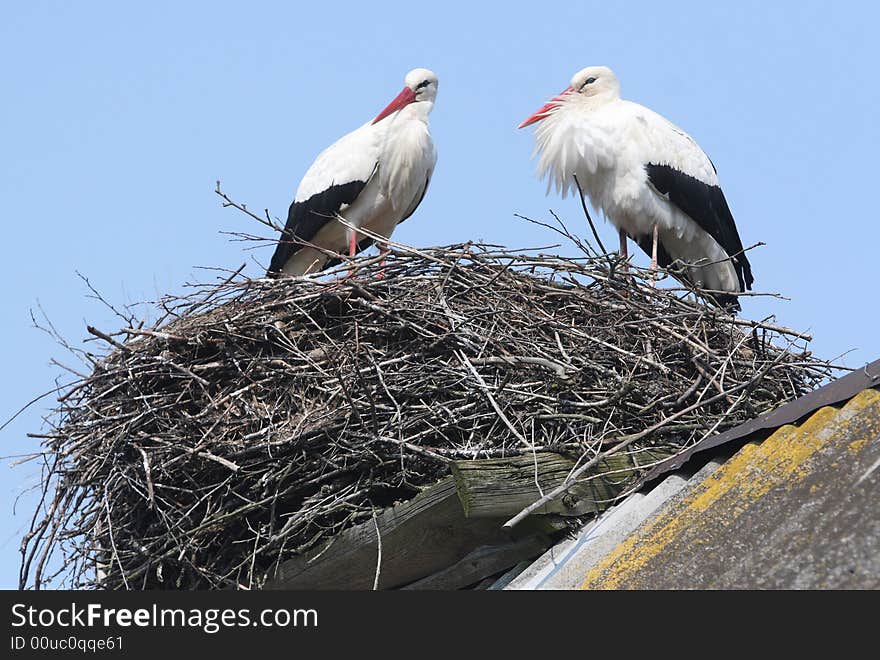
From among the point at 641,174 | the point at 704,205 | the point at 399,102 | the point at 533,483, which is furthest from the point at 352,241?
the point at 533,483

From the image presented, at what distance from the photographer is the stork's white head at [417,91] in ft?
21.9

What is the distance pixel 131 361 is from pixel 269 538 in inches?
35.7

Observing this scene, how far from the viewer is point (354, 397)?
4.04m

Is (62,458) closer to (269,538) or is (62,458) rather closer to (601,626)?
(269,538)

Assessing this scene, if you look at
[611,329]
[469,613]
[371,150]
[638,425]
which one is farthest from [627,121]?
[469,613]

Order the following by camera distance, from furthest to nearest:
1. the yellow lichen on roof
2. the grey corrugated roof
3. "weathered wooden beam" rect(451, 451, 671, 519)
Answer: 1. "weathered wooden beam" rect(451, 451, 671, 519)
2. the yellow lichen on roof
3. the grey corrugated roof

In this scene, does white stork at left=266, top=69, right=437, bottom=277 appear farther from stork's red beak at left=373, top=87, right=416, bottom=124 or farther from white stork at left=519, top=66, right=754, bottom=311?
white stork at left=519, top=66, right=754, bottom=311

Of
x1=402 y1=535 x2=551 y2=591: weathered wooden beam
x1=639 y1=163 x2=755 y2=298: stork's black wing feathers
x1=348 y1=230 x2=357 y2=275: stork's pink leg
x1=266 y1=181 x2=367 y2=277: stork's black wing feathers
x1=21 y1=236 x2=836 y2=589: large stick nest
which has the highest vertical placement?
x1=266 y1=181 x2=367 y2=277: stork's black wing feathers

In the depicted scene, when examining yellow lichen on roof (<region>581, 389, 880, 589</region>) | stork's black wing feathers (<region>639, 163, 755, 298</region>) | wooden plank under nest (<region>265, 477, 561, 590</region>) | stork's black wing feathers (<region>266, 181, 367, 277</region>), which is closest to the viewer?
yellow lichen on roof (<region>581, 389, 880, 589</region>)

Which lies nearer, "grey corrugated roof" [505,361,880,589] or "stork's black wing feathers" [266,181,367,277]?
"grey corrugated roof" [505,361,880,589]

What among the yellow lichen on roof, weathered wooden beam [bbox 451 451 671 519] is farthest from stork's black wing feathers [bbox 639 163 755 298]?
the yellow lichen on roof

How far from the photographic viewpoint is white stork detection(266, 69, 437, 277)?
6.35m

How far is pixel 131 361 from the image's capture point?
4.35 m

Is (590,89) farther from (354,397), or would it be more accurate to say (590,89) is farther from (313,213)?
(354,397)
